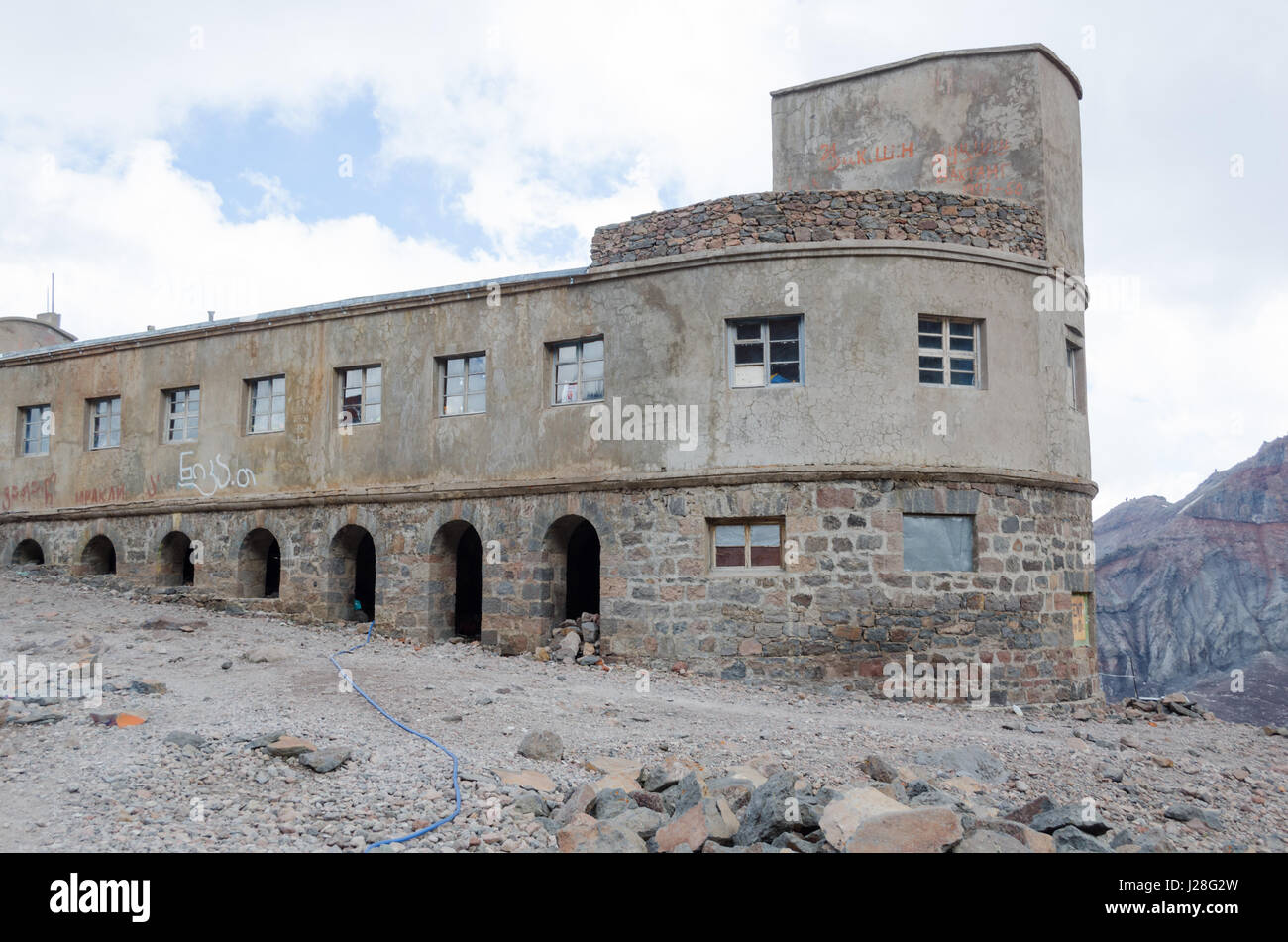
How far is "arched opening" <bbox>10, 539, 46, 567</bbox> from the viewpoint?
20.6m

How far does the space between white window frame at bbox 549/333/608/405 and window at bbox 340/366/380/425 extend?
3.54 meters

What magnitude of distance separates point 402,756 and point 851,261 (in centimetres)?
907

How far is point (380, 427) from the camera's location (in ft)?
55.0

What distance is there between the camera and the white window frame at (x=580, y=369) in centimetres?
1494

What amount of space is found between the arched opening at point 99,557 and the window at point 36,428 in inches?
98.9

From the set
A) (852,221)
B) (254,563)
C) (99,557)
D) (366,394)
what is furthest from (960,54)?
(99,557)

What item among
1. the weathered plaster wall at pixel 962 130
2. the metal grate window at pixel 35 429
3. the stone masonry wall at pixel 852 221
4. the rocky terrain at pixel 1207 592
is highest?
the weathered plaster wall at pixel 962 130

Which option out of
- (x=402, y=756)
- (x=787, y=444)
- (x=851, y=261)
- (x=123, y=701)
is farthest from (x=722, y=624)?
(x=123, y=701)

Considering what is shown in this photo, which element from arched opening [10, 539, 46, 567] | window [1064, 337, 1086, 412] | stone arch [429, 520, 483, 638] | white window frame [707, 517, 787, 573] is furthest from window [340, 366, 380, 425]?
window [1064, 337, 1086, 412]

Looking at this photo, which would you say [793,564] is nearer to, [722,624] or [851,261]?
[722,624]

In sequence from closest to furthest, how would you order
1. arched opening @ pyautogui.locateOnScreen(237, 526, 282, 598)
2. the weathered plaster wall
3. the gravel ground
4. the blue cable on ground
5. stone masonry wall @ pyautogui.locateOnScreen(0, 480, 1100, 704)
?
1. the blue cable on ground
2. the gravel ground
3. stone masonry wall @ pyautogui.locateOnScreen(0, 480, 1100, 704)
4. the weathered plaster wall
5. arched opening @ pyautogui.locateOnScreen(237, 526, 282, 598)

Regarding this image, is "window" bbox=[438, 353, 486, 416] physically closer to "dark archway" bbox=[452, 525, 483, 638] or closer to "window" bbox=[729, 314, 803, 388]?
"dark archway" bbox=[452, 525, 483, 638]

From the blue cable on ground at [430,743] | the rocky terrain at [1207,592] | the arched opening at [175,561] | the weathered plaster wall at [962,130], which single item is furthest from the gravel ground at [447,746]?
the rocky terrain at [1207,592]

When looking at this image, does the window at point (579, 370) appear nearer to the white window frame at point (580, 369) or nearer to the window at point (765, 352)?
the white window frame at point (580, 369)
